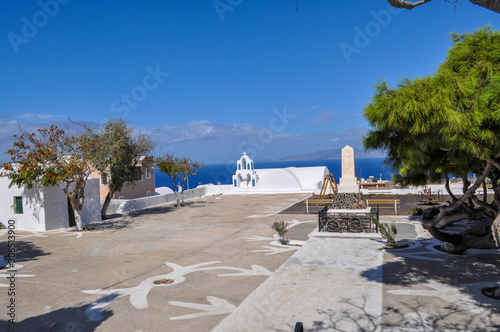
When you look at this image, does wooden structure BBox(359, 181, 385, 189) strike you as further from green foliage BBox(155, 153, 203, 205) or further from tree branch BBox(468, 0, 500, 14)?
tree branch BBox(468, 0, 500, 14)

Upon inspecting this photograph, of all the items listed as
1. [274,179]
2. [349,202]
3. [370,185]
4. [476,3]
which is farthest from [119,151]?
[370,185]

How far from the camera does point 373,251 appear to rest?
11.3 m

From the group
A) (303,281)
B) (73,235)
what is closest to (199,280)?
(303,281)

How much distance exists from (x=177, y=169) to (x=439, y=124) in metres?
25.5

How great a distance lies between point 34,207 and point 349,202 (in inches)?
633

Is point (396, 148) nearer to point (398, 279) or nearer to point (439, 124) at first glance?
point (439, 124)

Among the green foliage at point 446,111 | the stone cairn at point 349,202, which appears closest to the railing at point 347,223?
the stone cairn at point 349,202

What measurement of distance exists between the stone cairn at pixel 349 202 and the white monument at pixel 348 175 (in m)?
5.01

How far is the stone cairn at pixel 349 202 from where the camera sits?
15.9 m

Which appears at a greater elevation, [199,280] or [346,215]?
[346,215]

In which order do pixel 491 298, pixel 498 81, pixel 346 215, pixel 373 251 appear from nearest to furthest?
pixel 498 81, pixel 491 298, pixel 373 251, pixel 346 215

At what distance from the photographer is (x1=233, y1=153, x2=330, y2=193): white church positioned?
Answer: 41.4 m

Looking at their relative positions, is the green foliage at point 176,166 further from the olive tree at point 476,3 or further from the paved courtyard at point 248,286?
the olive tree at point 476,3

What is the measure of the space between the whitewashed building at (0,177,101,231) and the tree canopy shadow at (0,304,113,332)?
12989mm
